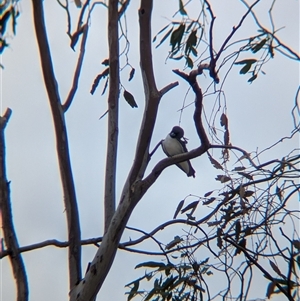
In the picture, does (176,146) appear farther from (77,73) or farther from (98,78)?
(77,73)

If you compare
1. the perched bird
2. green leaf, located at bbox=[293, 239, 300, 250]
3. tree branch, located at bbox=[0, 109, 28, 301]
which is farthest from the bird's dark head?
tree branch, located at bbox=[0, 109, 28, 301]

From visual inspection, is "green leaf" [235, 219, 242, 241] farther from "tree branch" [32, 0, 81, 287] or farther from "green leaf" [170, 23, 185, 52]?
"green leaf" [170, 23, 185, 52]

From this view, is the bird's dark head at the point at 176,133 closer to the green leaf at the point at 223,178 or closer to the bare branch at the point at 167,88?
the green leaf at the point at 223,178

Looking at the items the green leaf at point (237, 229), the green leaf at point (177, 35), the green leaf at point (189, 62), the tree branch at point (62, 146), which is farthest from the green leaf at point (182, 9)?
the green leaf at point (237, 229)

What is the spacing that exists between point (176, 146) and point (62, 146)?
107 inches

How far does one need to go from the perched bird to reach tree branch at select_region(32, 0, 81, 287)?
239 centimetres

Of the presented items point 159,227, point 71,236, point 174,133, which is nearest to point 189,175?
point 174,133

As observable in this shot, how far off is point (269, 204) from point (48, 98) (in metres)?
0.91

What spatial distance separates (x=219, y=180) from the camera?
2.30m

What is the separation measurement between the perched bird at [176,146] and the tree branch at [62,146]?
7.83 feet

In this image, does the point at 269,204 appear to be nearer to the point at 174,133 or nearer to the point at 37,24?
the point at 37,24

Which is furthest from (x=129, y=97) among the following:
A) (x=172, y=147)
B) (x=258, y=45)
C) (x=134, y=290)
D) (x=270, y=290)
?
(x=172, y=147)

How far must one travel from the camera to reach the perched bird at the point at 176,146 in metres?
4.65

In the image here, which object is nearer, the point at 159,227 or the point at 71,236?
the point at 71,236
